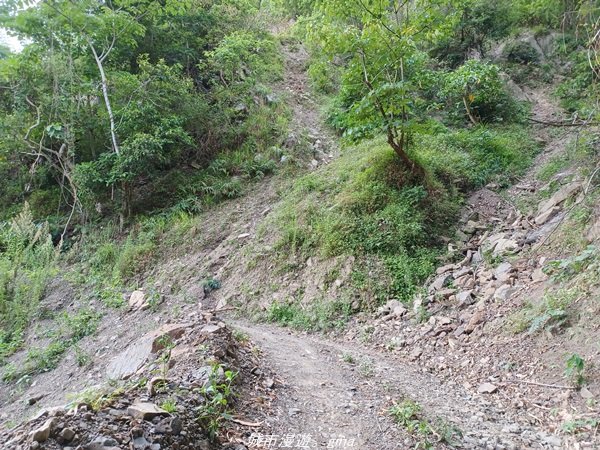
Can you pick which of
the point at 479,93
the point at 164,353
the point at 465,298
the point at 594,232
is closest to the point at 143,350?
the point at 164,353

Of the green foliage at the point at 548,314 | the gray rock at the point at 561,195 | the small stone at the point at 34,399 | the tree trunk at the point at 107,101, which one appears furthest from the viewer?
the tree trunk at the point at 107,101

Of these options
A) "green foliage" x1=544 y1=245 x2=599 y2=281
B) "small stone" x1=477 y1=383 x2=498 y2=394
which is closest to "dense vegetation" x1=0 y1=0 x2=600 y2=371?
"green foliage" x1=544 y1=245 x2=599 y2=281

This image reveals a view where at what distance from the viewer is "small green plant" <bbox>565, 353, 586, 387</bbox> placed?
315cm

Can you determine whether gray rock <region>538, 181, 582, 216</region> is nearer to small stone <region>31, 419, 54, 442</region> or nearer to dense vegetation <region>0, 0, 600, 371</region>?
dense vegetation <region>0, 0, 600, 371</region>

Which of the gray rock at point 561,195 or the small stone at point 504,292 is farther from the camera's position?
the gray rock at point 561,195

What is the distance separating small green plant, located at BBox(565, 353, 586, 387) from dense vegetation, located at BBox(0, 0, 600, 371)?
243 centimetres

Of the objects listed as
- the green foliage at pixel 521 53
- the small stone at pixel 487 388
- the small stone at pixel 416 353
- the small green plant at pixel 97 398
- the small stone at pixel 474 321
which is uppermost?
the green foliage at pixel 521 53

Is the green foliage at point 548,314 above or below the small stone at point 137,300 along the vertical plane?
below

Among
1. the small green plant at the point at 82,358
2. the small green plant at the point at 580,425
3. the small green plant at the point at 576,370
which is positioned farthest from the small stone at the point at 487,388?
the small green plant at the point at 82,358

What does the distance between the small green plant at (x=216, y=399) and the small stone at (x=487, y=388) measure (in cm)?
223

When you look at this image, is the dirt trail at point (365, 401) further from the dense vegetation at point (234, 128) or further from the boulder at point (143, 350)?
the dense vegetation at point (234, 128)

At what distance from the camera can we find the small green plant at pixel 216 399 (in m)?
2.58

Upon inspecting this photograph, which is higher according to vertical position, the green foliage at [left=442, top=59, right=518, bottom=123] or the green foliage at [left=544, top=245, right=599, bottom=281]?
the green foliage at [left=442, top=59, right=518, bottom=123]

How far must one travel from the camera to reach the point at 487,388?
362 cm
